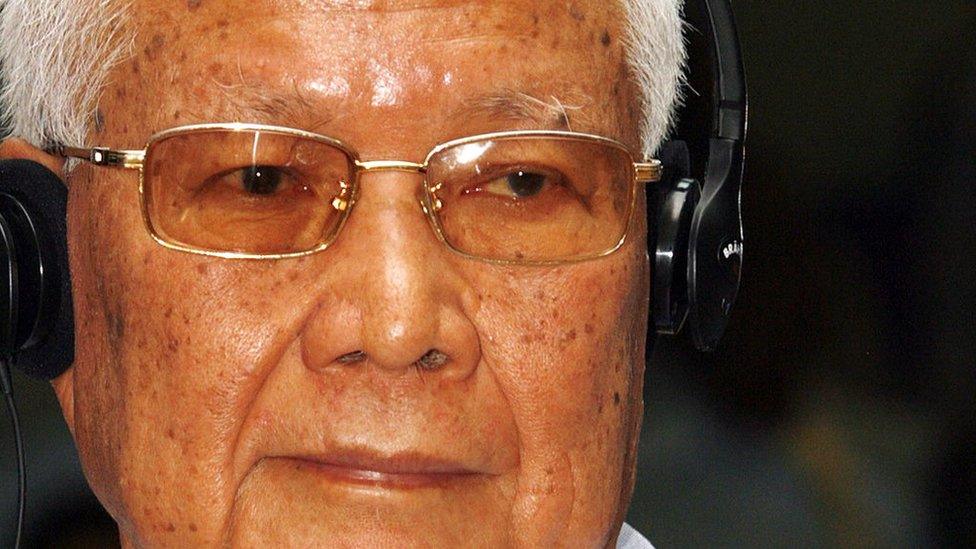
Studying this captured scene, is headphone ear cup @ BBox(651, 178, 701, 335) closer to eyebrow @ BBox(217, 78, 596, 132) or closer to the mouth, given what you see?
eyebrow @ BBox(217, 78, 596, 132)

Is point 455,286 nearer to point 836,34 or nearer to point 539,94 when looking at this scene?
point 539,94

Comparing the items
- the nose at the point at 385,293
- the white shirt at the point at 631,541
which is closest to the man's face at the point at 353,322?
the nose at the point at 385,293

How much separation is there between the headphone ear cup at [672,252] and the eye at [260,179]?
55 centimetres

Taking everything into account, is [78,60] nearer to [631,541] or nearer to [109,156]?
[109,156]

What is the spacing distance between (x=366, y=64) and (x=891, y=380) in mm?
1487

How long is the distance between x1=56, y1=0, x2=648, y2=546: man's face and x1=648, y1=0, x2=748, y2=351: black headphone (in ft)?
0.53

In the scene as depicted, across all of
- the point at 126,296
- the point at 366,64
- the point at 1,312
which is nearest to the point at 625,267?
the point at 366,64

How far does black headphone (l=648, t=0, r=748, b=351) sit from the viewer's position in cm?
184

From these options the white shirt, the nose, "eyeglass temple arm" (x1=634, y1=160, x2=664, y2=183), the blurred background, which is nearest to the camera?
the nose

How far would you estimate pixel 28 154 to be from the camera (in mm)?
1833

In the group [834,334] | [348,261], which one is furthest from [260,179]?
[834,334]

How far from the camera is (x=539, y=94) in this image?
1.66 m

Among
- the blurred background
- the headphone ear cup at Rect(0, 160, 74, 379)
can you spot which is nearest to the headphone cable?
the headphone ear cup at Rect(0, 160, 74, 379)

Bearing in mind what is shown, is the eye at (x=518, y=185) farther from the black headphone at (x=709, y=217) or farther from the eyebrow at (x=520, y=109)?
the black headphone at (x=709, y=217)
